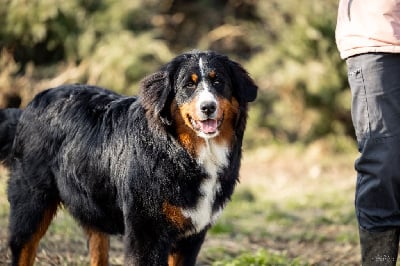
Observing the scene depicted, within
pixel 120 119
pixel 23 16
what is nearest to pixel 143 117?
pixel 120 119

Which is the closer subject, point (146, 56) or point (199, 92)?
point (199, 92)

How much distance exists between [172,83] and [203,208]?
2.79 feet

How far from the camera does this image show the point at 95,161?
Answer: 15.5 ft

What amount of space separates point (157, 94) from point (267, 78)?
371 inches

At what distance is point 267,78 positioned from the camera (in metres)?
13.7

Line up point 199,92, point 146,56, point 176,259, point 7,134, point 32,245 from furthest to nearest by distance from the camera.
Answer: point 146,56 → point 7,134 → point 32,245 → point 176,259 → point 199,92

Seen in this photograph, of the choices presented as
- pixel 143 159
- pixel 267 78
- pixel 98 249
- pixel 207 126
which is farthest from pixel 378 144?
pixel 267 78

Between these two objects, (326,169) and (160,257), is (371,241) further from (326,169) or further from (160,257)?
(326,169)

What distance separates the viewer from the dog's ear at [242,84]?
4.57m

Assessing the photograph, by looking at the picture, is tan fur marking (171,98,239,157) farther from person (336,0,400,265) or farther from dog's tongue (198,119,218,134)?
person (336,0,400,265)

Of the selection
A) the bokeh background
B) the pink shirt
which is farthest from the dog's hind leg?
the bokeh background

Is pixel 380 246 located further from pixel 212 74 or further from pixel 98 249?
pixel 98 249

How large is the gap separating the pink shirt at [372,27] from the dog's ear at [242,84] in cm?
68

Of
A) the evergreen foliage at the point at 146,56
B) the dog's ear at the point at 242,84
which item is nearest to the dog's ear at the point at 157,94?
the dog's ear at the point at 242,84
